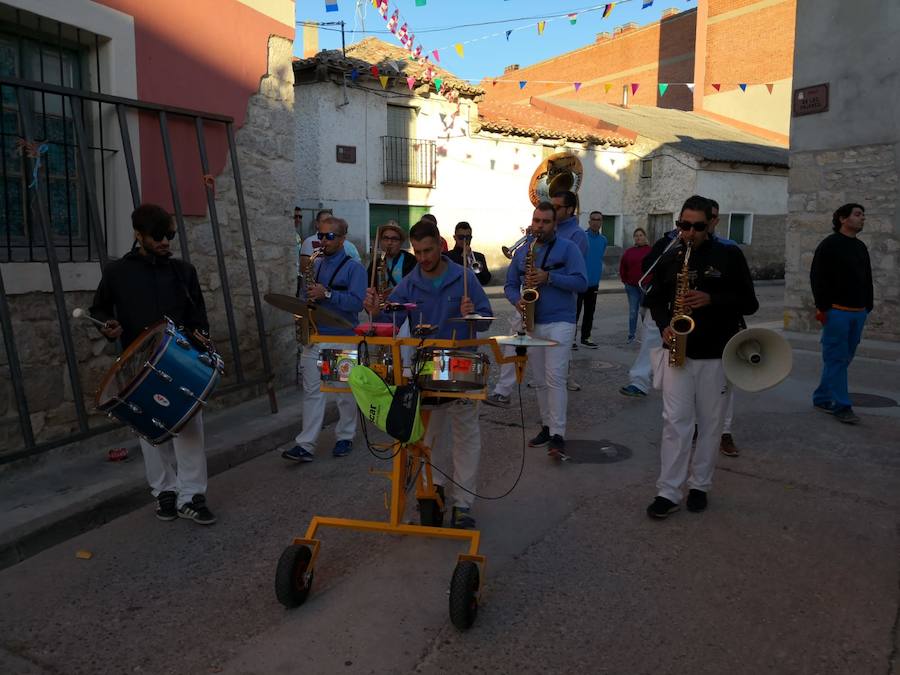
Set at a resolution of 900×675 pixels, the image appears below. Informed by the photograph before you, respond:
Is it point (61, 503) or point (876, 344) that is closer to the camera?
point (61, 503)

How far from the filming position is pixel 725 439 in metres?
5.30

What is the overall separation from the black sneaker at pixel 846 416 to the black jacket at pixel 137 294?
5331 millimetres

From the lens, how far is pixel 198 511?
161 inches

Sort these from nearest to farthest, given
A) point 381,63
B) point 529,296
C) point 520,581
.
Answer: point 520,581 → point 529,296 → point 381,63

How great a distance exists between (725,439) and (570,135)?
20270mm

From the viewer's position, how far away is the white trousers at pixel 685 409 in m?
4.07

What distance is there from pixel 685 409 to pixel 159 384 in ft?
9.36

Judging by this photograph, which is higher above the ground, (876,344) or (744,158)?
(744,158)

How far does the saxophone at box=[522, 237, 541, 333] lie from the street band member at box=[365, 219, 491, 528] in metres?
1.14

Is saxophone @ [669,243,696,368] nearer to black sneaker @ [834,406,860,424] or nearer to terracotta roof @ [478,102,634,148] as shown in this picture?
black sneaker @ [834,406,860,424]

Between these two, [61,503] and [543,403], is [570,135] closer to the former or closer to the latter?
[543,403]

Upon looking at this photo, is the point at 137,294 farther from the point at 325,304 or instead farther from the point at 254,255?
the point at 254,255

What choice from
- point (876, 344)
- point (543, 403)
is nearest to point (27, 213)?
point (543, 403)

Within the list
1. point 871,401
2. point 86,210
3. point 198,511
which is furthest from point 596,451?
point 86,210
